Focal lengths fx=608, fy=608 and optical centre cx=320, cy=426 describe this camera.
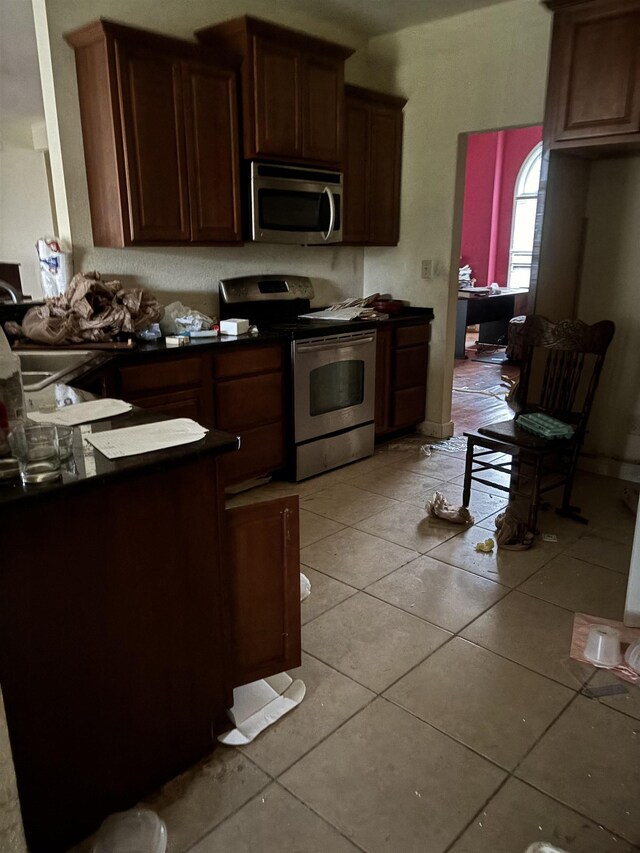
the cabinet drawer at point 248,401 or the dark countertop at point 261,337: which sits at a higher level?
the dark countertop at point 261,337

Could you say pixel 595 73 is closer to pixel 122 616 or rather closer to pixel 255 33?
pixel 255 33

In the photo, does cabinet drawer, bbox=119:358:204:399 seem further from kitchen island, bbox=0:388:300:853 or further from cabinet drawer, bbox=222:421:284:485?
kitchen island, bbox=0:388:300:853

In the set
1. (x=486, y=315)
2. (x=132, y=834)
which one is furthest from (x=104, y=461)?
(x=486, y=315)

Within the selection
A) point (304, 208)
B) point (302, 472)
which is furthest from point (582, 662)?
point (304, 208)

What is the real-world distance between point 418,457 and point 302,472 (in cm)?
88

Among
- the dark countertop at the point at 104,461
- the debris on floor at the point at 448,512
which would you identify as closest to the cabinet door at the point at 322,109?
the debris on floor at the point at 448,512

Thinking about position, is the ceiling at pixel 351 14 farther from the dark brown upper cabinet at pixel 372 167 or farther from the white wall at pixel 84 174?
the dark brown upper cabinet at pixel 372 167

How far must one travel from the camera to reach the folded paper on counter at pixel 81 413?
158 centimetres

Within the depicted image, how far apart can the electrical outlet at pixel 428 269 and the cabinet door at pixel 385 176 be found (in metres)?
0.29

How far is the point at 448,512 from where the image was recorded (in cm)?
304

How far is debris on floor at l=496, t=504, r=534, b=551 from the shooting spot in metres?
2.79

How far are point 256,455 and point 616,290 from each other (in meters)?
2.28

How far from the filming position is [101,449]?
4.44ft

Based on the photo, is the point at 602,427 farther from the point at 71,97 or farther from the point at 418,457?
the point at 71,97
